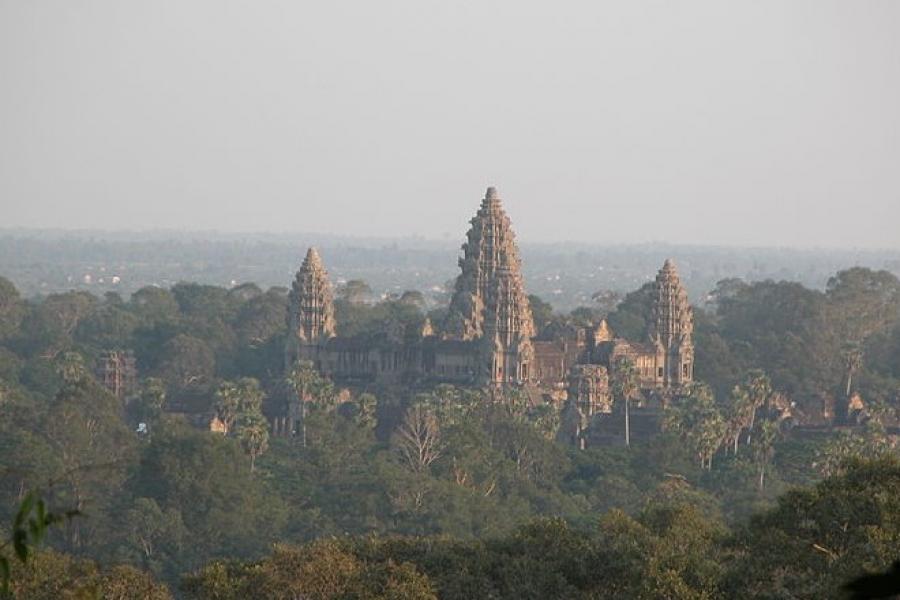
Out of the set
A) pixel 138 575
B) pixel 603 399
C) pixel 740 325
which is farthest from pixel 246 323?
pixel 138 575

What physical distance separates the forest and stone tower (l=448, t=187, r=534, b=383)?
3.27 metres

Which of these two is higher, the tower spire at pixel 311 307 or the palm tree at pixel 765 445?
the tower spire at pixel 311 307

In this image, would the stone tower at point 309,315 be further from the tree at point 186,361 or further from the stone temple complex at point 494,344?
the tree at point 186,361

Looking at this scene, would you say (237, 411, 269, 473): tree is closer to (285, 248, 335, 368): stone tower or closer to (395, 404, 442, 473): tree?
(395, 404, 442, 473): tree

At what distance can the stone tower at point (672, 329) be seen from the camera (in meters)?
112

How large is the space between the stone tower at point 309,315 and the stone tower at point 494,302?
5639 millimetres

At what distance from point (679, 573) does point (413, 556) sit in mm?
7583

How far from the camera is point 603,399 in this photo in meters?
102

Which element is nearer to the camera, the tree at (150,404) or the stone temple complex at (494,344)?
the tree at (150,404)

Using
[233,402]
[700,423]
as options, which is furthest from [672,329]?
[233,402]

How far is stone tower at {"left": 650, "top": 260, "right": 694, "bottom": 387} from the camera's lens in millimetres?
111500

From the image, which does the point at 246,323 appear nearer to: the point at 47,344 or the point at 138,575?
the point at 47,344

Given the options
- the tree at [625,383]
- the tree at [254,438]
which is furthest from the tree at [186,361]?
the tree at [254,438]

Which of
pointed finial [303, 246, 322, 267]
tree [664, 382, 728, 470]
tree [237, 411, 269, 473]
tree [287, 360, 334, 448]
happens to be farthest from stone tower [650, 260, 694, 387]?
tree [237, 411, 269, 473]
